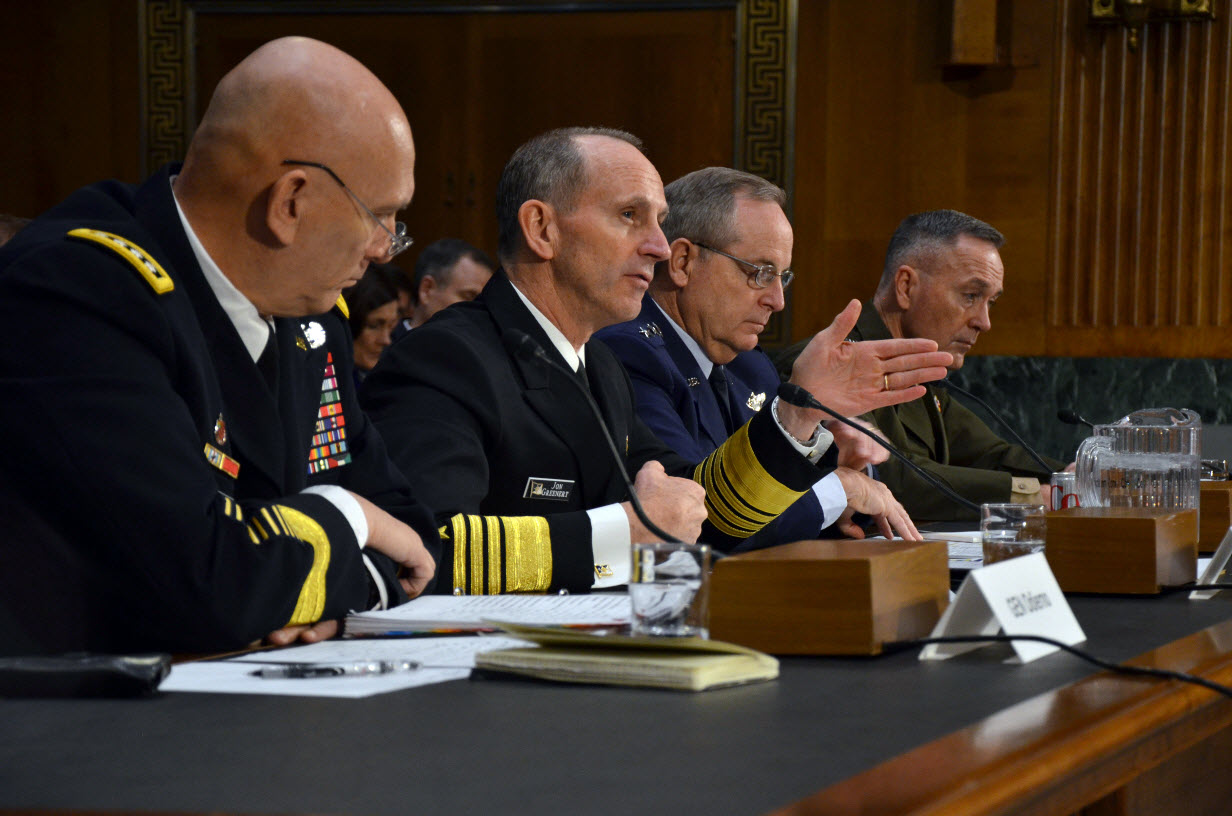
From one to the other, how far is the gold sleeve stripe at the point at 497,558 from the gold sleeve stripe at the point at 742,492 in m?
0.50

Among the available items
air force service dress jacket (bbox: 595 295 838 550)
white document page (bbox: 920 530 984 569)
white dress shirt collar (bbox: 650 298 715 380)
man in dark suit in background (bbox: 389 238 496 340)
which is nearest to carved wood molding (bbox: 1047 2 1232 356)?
man in dark suit in background (bbox: 389 238 496 340)

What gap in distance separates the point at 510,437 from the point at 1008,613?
3.71 feet

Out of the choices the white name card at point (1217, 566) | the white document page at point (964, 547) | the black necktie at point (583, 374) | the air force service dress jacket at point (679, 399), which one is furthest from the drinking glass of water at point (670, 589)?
the air force service dress jacket at point (679, 399)

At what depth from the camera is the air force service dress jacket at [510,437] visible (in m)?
2.29

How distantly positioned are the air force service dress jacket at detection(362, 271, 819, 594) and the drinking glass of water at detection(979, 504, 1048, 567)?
0.48 m

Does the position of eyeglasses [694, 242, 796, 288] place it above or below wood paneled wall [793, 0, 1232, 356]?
below

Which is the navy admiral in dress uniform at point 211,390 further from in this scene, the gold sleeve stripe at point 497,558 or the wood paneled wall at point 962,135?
the wood paneled wall at point 962,135

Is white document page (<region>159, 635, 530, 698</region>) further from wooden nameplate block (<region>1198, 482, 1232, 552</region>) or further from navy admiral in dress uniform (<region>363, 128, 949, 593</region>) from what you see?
wooden nameplate block (<region>1198, 482, 1232, 552</region>)

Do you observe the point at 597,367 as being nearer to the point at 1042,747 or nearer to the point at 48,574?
the point at 48,574

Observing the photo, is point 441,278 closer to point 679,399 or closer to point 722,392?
point 722,392

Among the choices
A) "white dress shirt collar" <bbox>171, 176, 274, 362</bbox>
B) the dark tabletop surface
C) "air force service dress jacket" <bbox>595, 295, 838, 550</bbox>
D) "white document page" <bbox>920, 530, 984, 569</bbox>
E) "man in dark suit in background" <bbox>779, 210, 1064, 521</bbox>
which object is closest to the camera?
the dark tabletop surface

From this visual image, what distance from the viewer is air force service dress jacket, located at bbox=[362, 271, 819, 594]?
2285 millimetres

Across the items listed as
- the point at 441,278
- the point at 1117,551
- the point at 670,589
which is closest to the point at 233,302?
the point at 670,589

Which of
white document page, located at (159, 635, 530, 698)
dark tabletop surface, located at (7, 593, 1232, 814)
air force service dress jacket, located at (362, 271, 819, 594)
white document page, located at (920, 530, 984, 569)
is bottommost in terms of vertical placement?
white document page, located at (920, 530, 984, 569)
